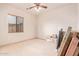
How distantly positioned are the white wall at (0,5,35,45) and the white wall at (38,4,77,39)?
0.43 feet

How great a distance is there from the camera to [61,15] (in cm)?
134

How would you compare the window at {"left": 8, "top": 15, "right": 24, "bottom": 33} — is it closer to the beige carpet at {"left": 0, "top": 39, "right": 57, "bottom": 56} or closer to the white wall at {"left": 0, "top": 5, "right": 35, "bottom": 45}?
the white wall at {"left": 0, "top": 5, "right": 35, "bottom": 45}

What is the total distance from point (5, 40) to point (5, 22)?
0.26m

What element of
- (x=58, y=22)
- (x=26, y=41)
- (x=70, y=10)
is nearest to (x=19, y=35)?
(x=26, y=41)

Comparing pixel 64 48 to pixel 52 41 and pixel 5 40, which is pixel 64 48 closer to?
pixel 52 41

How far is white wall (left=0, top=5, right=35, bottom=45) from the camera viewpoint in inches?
52.1

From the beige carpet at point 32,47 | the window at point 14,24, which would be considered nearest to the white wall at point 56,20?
the beige carpet at point 32,47

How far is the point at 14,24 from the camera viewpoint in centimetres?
128

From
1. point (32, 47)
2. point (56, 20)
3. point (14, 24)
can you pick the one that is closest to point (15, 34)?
point (14, 24)

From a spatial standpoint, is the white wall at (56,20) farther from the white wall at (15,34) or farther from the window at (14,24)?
the window at (14,24)

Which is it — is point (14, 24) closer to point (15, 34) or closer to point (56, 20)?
point (15, 34)

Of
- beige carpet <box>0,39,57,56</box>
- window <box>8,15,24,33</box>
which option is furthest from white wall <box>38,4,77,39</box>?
window <box>8,15,24,33</box>

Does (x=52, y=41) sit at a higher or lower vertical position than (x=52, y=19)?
lower

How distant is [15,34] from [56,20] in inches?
24.9
